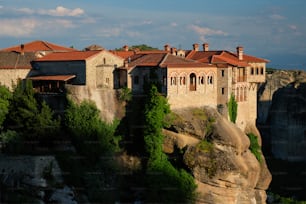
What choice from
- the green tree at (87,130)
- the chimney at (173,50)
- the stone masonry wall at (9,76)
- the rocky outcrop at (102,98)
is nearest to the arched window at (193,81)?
the rocky outcrop at (102,98)

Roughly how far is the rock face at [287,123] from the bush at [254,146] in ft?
35.4

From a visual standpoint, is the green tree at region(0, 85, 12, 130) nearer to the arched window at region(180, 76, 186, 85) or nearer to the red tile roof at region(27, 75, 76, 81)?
the red tile roof at region(27, 75, 76, 81)

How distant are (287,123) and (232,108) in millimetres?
14402

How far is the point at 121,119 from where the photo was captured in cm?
3566

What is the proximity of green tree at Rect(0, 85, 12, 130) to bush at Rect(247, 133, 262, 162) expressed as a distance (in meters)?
16.6

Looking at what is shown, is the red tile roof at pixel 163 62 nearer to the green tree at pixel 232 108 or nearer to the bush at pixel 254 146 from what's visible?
the green tree at pixel 232 108

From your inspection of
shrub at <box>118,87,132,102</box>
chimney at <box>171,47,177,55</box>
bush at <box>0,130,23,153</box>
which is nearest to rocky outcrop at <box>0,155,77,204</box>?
bush at <box>0,130,23,153</box>

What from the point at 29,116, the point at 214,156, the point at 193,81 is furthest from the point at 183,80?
the point at 29,116

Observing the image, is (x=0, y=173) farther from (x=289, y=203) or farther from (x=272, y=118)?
(x=272, y=118)

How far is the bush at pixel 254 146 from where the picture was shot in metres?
40.7

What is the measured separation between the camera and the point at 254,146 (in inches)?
1619

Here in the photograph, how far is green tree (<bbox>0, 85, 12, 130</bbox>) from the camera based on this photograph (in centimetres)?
3484

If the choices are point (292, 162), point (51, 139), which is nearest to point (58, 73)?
point (51, 139)

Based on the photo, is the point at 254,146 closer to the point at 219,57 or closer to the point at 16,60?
the point at 219,57
